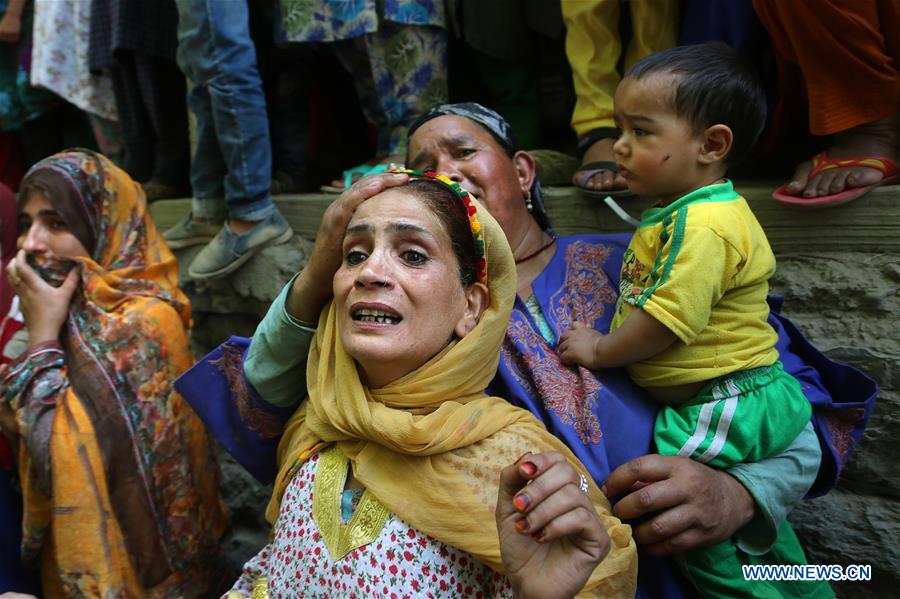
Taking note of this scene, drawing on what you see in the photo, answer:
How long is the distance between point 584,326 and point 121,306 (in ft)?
5.48

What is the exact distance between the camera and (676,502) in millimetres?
1534

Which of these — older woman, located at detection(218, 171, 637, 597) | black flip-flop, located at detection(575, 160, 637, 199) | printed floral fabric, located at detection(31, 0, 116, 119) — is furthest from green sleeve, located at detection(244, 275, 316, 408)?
printed floral fabric, located at detection(31, 0, 116, 119)

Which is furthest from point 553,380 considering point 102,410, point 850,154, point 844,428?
point 102,410

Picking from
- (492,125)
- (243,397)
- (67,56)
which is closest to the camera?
(243,397)

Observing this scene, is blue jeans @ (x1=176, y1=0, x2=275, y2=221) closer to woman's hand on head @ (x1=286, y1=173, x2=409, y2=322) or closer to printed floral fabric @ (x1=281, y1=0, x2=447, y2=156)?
printed floral fabric @ (x1=281, y1=0, x2=447, y2=156)

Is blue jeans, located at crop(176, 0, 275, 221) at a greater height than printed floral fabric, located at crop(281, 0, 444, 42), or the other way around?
printed floral fabric, located at crop(281, 0, 444, 42)

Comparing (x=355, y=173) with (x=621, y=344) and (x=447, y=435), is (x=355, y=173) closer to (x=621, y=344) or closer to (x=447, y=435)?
(x=621, y=344)

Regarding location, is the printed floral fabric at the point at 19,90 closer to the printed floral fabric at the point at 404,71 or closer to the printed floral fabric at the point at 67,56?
the printed floral fabric at the point at 67,56

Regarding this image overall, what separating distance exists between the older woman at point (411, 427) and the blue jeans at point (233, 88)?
5.54 ft

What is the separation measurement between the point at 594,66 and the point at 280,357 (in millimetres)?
1800

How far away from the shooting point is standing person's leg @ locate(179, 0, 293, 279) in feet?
9.80

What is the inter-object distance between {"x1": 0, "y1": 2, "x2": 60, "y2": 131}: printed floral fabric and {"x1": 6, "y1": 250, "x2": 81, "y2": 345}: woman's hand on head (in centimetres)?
255

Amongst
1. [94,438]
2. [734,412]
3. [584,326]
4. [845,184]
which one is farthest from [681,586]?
[94,438]

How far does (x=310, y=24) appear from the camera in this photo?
3172 mm
